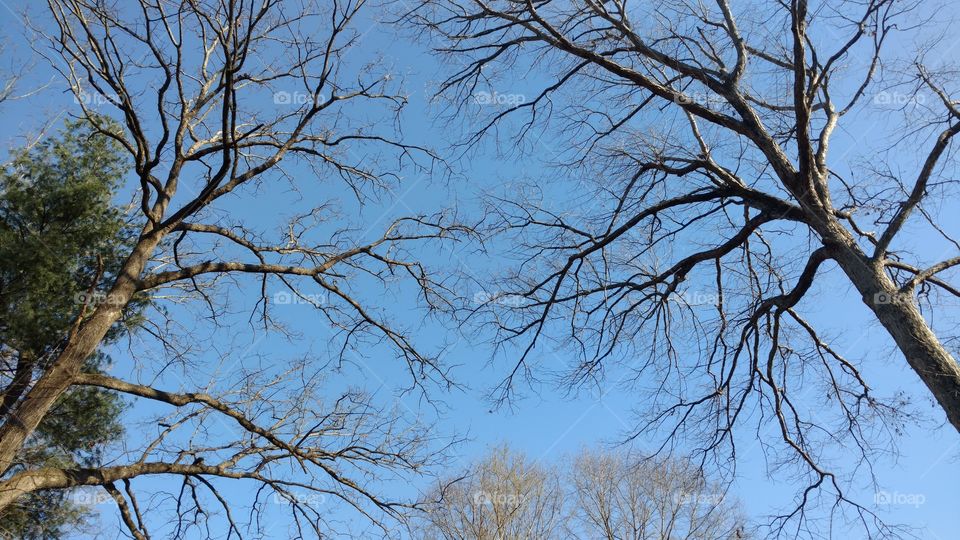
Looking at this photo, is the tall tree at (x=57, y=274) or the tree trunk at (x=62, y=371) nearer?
the tree trunk at (x=62, y=371)

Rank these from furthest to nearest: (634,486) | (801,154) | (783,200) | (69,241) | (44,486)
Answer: (634,486)
(69,241)
(783,200)
(801,154)
(44,486)

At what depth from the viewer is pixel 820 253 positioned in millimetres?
5836

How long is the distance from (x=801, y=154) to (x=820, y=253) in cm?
87

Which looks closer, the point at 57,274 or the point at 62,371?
the point at 62,371

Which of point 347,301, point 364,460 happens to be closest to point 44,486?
point 364,460

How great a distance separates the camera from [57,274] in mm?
8141

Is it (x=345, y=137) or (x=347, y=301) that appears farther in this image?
(x=345, y=137)

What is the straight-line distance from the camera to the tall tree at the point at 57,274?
7.29 meters

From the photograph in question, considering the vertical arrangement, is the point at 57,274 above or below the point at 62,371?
above

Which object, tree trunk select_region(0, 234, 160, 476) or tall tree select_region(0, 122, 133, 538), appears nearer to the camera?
tree trunk select_region(0, 234, 160, 476)

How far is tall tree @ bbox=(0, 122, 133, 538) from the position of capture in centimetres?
729

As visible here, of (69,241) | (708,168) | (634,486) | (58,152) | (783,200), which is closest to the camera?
(783,200)

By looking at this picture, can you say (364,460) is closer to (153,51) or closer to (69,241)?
(153,51)

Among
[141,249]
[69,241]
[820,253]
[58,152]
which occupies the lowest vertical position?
[141,249]
